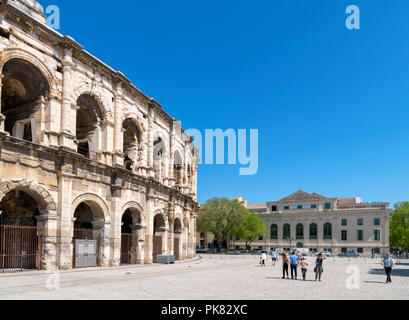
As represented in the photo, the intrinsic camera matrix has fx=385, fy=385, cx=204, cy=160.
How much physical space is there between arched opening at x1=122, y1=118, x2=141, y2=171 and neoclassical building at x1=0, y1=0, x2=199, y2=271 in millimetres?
73

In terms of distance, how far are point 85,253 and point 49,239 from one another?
9.63 ft

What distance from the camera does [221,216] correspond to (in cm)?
6053

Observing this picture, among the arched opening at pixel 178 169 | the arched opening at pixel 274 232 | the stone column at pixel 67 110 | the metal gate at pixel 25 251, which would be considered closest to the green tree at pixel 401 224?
the arched opening at pixel 274 232

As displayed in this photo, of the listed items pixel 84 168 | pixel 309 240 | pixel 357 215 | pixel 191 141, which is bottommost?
pixel 309 240

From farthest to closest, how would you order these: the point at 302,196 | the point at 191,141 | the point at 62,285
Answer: the point at 302,196
the point at 191,141
the point at 62,285

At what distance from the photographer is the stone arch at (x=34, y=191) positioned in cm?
1629

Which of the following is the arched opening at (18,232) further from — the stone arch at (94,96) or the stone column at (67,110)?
the stone arch at (94,96)

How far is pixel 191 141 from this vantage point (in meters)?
38.9

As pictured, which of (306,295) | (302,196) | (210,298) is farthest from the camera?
(302,196)

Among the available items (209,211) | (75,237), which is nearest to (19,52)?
(75,237)

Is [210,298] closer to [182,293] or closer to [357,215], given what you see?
[182,293]

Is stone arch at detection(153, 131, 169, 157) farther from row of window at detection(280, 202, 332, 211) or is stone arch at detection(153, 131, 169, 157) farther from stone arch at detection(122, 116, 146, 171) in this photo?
row of window at detection(280, 202, 332, 211)

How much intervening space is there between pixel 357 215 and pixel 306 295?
62751mm

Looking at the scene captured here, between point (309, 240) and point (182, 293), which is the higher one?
point (182, 293)
